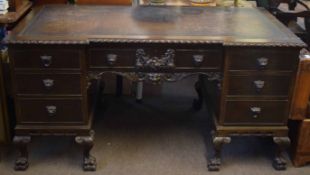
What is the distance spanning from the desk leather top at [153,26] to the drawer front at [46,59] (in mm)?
52

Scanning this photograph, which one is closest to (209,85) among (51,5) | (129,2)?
(129,2)

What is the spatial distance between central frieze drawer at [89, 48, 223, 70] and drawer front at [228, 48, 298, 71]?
0.23ft

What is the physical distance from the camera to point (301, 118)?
190 cm

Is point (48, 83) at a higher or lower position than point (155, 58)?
lower

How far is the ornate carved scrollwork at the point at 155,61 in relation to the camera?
178 centimetres

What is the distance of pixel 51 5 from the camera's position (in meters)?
2.17

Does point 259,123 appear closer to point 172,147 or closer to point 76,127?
point 172,147

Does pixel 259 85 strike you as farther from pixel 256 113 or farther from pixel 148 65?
pixel 148 65

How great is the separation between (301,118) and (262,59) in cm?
35

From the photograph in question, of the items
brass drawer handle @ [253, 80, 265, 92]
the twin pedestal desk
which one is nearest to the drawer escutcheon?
the twin pedestal desk

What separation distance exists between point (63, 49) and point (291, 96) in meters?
0.99

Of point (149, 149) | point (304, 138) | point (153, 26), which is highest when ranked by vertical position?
point (153, 26)

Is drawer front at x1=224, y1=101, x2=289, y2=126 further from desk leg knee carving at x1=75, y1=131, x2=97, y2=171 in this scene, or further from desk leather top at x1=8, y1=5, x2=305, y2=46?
desk leg knee carving at x1=75, y1=131, x2=97, y2=171

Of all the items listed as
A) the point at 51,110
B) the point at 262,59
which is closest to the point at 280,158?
the point at 262,59
